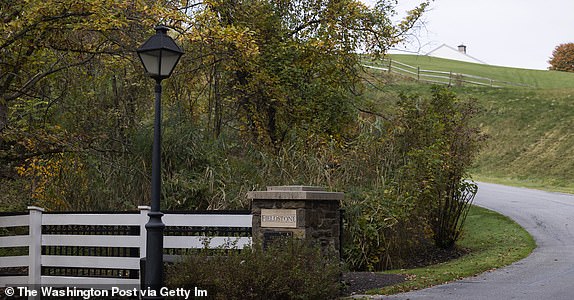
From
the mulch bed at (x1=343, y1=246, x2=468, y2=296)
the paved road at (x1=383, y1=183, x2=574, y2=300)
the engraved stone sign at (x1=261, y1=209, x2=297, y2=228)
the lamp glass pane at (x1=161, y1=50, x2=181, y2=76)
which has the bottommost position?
the mulch bed at (x1=343, y1=246, x2=468, y2=296)

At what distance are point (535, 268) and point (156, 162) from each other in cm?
797

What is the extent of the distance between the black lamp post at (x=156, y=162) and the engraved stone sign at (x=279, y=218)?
105 inches

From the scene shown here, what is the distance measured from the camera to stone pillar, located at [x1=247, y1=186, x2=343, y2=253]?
1048 cm

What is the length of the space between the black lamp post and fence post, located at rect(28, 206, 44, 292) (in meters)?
4.20

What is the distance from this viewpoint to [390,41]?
19562 mm

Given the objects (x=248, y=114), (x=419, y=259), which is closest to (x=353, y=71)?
(x=248, y=114)

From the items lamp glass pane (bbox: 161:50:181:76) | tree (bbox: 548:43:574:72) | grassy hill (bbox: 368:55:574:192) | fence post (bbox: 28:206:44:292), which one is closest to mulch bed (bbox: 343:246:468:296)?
lamp glass pane (bbox: 161:50:181:76)

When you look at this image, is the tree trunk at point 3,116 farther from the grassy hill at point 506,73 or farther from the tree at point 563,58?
the tree at point 563,58

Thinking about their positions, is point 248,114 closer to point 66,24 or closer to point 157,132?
point 66,24

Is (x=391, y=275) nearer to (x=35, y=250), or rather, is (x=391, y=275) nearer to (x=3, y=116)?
(x=35, y=250)

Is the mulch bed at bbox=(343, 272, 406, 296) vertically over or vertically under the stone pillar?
under

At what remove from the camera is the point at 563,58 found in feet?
251

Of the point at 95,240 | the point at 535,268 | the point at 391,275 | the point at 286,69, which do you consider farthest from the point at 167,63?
the point at 286,69

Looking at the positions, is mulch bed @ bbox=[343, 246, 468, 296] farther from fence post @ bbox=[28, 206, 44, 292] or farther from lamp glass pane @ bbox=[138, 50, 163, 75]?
fence post @ bbox=[28, 206, 44, 292]
